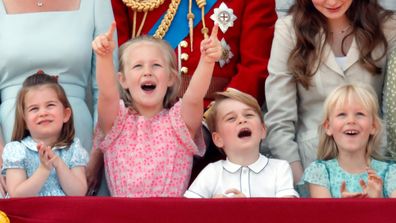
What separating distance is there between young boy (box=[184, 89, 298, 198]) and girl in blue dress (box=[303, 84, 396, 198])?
94 mm

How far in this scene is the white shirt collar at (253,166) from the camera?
2.92 metres

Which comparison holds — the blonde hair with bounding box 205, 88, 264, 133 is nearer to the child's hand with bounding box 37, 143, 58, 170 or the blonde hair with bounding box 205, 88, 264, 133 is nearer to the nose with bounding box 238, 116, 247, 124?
the nose with bounding box 238, 116, 247, 124

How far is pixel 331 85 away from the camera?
3.17 m

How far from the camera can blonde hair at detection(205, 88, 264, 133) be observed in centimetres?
297

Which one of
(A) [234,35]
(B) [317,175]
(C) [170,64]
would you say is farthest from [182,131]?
(A) [234,35]

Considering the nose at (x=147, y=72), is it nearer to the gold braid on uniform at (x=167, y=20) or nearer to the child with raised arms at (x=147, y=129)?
the child with raised arms at (x=147, y=129)

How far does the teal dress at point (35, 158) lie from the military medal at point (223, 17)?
70cm

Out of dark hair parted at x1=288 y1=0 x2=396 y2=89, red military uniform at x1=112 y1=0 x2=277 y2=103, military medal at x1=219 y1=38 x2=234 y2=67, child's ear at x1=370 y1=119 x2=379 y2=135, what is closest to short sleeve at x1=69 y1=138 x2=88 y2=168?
red military uniform at x1=112 y1=0 x2=277 y2=103

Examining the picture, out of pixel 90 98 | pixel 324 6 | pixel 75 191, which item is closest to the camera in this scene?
pixel 75 191

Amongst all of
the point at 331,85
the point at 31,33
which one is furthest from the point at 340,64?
the point at 31,33

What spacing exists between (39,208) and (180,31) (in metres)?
1.08

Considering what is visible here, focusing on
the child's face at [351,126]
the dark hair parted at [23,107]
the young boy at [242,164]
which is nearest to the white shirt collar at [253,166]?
the young boy at [242,164]

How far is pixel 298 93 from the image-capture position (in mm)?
3238

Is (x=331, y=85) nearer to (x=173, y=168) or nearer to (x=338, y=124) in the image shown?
(x=338, y=124)
